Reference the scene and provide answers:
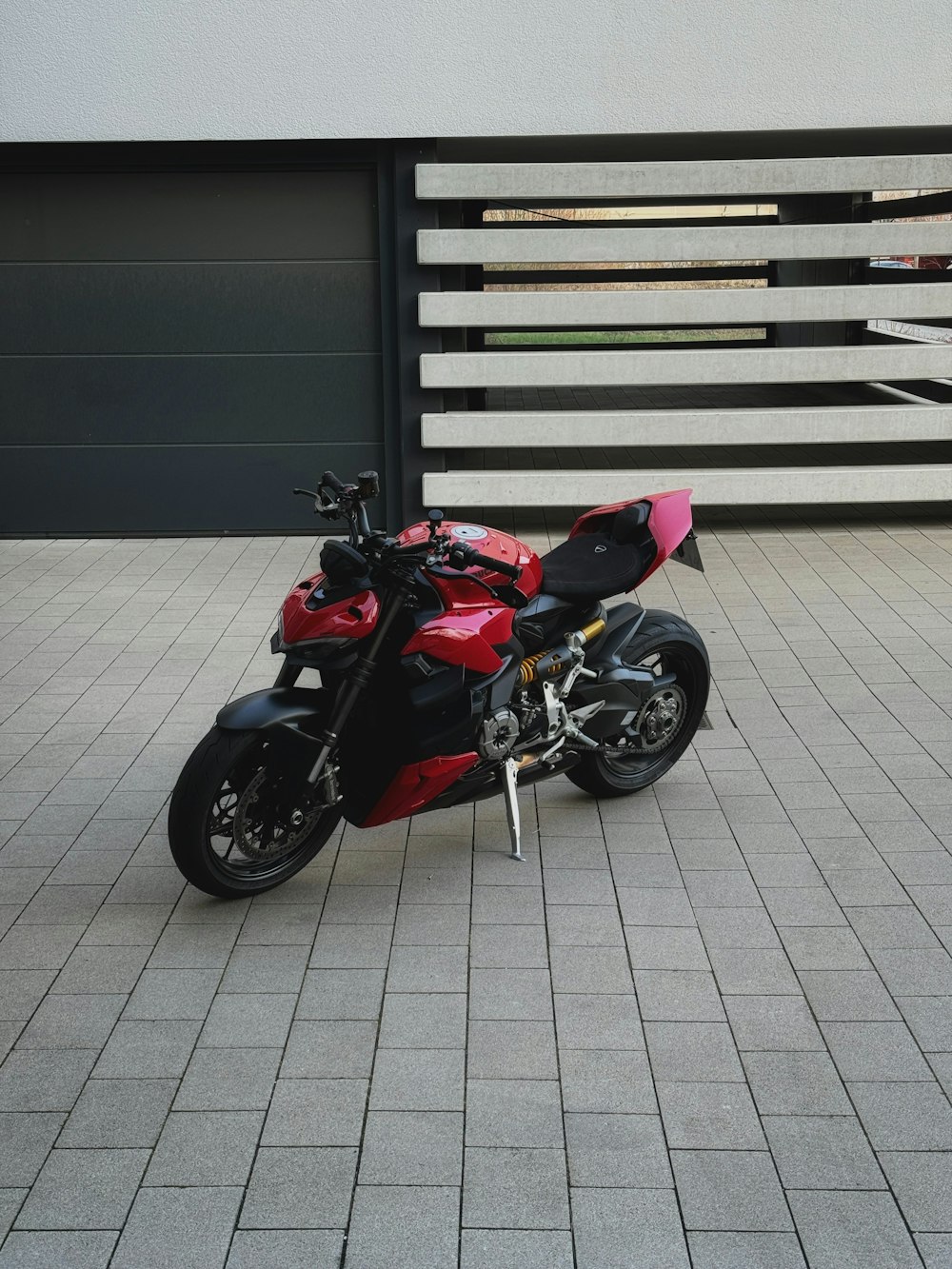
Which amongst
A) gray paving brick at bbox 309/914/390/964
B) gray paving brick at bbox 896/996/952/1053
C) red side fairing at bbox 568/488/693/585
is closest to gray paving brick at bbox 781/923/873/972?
gray paving brick at bbox 896/996/952/1053

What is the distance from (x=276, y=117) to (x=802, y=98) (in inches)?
133

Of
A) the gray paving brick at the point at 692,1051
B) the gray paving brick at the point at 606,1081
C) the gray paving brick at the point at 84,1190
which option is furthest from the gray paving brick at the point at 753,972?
the gray paving brick at the point at 84,1190

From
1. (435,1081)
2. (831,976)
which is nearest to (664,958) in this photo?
(831,976)

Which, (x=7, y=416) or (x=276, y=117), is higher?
(x=276, y=117)

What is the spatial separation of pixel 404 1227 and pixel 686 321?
712 cm

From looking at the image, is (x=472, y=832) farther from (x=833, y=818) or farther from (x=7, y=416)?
(x=7, y=416)

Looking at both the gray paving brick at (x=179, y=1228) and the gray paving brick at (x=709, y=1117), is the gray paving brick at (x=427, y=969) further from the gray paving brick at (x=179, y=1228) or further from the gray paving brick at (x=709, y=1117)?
the gray paving brick at (x=179, y=1228)

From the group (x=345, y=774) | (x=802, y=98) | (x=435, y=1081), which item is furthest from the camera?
(x=802, y=98)

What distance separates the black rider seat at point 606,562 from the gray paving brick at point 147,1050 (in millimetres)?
1927

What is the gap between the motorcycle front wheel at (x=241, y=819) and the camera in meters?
3.96

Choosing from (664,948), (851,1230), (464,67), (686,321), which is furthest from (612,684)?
(464,67)

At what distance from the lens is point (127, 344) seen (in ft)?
30.6

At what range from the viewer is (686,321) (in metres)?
8.93

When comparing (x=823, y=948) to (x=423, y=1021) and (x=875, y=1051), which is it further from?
(x=423, y=1021)
